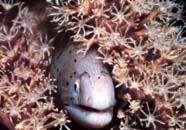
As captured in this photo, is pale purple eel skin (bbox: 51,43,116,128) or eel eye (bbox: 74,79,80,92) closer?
pale purple eel skin (bbox: 51,43,116,128)

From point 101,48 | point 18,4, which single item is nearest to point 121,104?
point 101,48

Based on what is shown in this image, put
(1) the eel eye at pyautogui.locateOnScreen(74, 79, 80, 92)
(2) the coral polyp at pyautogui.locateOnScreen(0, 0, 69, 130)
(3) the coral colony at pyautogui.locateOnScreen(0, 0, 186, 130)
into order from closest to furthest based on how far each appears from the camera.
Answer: (2) the coral polyp at pyautogui.locateOnScreen(0, 0, 69, 130)
(3) the coral colony at pyautogui.locateOnScreen(0, 0, 186, 130)
(1) the eel eye at pyautogui.locateOnScreen(74, 79, 80, 92)

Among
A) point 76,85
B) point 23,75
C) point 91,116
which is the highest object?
point 23,75

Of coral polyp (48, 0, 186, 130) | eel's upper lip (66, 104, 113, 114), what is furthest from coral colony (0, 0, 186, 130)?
eel's upper lip (66, 104, 113, 114)

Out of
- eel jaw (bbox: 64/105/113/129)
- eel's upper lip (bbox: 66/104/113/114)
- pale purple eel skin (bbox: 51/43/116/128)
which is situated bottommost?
eel jaw (bbox: 64/105/113/129)

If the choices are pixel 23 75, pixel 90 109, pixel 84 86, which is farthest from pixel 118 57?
pixel 23 75

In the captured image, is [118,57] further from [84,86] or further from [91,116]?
[91,116]

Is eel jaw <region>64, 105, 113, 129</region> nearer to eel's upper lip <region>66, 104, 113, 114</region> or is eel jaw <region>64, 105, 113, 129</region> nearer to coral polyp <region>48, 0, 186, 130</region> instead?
eel's upper lip <region>66, 104, 113, 114</region>

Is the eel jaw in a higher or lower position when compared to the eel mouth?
lower
